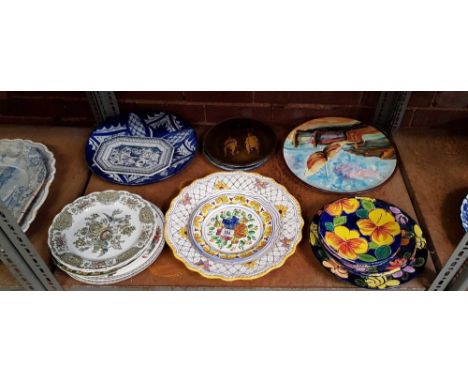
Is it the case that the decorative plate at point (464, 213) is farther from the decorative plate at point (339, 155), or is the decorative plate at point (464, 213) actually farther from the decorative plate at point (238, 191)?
the decorative plate at point (238, 191)

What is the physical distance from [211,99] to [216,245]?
48 centimetres

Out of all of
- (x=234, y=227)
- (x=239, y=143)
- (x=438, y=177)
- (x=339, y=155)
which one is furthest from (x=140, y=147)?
(x=438, y=177)

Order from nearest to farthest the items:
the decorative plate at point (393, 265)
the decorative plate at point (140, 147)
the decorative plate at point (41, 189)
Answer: the decorative plate at point (393, 265), the decorative plate at point (41, 189), the decorative plate at point (140, 147)

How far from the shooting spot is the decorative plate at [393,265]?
100 cm

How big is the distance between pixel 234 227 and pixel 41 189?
1.76 ft

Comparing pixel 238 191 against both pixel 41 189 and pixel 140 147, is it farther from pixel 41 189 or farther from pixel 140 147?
pixel 41 189

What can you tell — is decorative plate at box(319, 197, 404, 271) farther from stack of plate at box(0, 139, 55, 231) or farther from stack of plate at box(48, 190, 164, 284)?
stack of plate at box(0, 139, 55, 231)

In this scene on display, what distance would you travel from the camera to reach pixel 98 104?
1.32m

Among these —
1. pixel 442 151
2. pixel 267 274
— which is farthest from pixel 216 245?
pixel 442 151

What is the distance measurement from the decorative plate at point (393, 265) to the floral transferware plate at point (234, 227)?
0.41 feet

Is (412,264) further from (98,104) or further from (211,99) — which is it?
(98,104)

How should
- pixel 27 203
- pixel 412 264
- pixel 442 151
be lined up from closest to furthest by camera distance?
pixel 412 264 < pixel 27 203 < pixel 442 151

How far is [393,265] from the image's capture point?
3.34ft

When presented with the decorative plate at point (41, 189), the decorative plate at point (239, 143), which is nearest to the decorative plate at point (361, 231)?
the decorative plate at point (239, 143)
